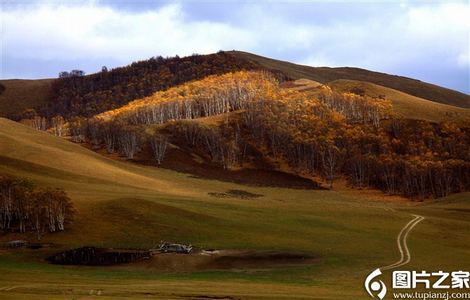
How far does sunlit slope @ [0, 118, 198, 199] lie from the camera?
324ft

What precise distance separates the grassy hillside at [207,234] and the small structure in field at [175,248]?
311 centimetres

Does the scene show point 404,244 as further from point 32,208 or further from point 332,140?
point 332,140

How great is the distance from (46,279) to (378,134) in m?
122

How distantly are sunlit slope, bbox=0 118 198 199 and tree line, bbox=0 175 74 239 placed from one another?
55.7 ft

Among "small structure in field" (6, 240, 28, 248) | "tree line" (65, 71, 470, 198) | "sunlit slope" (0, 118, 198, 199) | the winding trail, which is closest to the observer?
the winding trail

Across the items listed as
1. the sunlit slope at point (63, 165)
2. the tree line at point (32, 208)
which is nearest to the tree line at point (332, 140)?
the sunlit slope at point (63, 165)

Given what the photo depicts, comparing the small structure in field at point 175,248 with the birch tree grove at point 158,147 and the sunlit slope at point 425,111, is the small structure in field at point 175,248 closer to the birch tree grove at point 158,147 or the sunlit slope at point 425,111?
the birch tree grove at point 158,147

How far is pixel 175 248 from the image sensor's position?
61.7 metres

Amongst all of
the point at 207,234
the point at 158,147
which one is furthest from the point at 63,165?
the point at 207,234

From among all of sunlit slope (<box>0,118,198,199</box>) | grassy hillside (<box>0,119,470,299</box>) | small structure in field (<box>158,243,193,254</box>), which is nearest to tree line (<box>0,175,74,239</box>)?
grassy hillside (<box>0,119,470,299</box>)

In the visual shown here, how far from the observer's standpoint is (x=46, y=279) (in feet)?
146

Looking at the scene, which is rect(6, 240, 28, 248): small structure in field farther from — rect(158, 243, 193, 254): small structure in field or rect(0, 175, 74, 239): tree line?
rect(158, 243, 193, 254): small structure in field

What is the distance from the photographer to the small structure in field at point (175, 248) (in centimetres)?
6128

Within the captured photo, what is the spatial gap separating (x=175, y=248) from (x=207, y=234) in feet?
24.8
